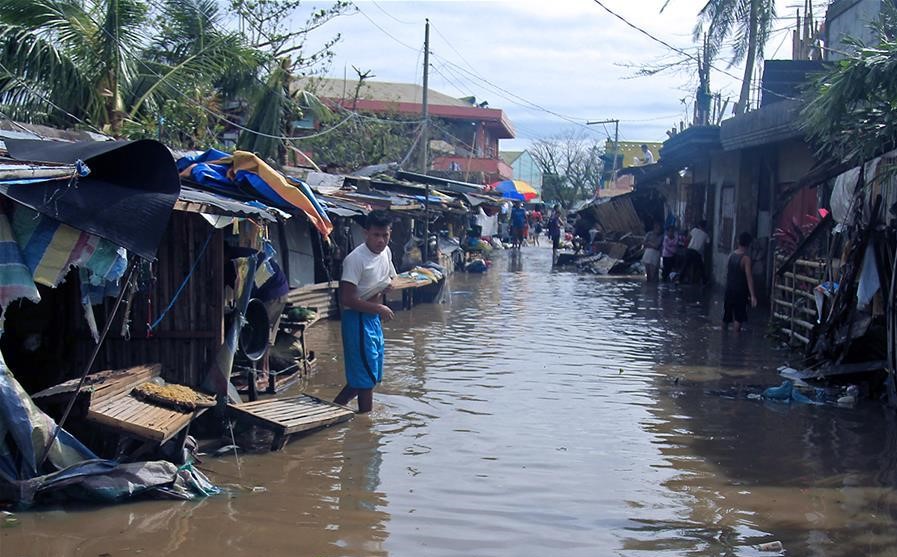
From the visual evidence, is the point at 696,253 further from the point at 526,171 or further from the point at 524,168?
the point at 526,171

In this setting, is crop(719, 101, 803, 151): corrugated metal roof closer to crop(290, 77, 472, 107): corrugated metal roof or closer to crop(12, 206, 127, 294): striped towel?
crop(12, 206, 127, 294): striped towel

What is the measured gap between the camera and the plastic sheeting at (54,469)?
18.9 ft

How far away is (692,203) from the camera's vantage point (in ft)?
86.2

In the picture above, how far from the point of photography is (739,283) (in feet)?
48.6

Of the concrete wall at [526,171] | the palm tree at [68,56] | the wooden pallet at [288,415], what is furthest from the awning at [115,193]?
the concrete wall at [526,171]

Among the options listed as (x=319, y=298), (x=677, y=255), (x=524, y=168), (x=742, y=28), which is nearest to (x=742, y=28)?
(x=742, y=28)

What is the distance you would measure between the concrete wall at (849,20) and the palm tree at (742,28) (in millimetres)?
8720

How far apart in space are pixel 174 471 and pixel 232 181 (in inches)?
130

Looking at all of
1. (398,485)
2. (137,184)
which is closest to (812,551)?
(398,485)

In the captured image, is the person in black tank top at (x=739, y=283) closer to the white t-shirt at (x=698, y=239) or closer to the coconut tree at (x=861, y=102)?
the coconut tree at (x=861, y=102)

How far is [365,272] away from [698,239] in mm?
16296

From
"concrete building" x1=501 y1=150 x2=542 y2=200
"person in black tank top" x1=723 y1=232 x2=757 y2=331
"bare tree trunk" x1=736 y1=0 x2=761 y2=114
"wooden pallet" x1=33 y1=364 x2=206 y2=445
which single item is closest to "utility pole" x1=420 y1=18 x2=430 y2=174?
"bare tree trunk" x1=736 y1=0 x2=761 y2=114

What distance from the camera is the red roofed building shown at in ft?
153

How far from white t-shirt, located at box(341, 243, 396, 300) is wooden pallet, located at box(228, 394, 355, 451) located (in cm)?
102
